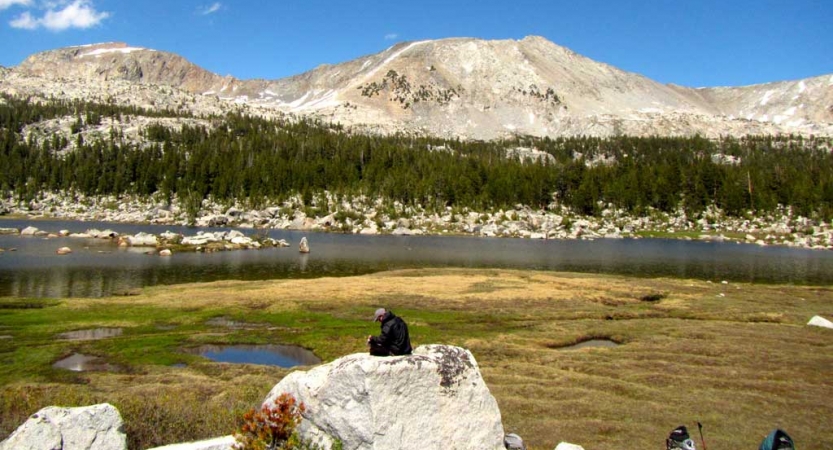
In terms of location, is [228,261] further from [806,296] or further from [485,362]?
[806,296]

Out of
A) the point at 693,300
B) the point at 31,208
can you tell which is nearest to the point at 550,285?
the point at 693,300

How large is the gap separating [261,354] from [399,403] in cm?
1724

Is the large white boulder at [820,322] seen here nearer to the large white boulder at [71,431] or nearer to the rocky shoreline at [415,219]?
the large white boulder at [71,431]

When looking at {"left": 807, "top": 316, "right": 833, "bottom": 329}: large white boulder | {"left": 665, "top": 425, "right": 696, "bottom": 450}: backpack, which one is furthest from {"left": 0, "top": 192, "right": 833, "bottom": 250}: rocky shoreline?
{"left": 665, "top": 425, "right": 696, "bottom": 450}: backpack

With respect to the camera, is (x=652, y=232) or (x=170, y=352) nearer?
(x=170, y=352)

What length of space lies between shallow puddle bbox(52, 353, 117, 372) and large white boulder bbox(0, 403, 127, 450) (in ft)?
45.6

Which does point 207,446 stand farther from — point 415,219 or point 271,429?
point 415,219

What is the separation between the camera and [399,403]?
12.6 meters

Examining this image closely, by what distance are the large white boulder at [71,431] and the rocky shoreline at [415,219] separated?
418 ft

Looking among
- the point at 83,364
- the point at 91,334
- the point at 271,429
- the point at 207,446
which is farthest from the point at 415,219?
the point at 271,429

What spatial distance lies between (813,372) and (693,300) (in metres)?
22.8

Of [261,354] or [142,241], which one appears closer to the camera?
[261,354]

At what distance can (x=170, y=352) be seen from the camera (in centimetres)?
2655

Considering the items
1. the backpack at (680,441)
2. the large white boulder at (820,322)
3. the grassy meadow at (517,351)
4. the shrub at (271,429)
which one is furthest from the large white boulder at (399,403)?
the large white boulder at (820,322)
